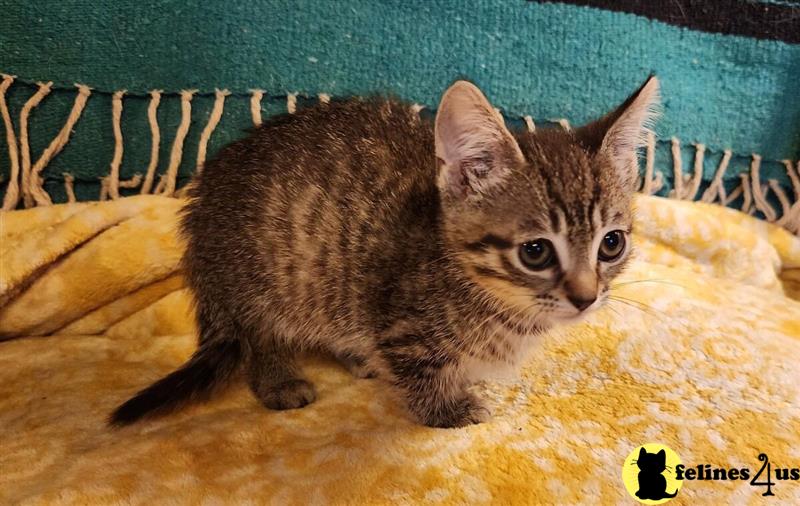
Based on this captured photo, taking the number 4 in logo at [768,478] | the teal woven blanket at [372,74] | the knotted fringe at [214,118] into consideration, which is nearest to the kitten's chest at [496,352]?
the number 4 in logo at [768,478]

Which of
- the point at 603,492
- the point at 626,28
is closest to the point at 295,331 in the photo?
the point at 603,492

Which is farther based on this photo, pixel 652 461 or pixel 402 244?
pixel 402 244

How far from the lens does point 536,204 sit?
35.9 inches

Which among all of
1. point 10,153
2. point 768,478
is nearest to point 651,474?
point 768,478

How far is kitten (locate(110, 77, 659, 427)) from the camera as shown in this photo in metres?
0.92

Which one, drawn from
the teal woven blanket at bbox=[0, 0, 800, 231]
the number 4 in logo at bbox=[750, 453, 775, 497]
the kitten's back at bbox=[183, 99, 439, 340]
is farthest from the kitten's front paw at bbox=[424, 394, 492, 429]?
the teal woven blanket at bbox=[0, 0, 800, 231]

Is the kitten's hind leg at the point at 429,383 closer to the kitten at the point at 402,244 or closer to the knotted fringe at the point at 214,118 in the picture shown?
the kitten at the point at 402,244

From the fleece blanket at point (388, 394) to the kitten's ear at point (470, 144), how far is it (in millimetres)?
366

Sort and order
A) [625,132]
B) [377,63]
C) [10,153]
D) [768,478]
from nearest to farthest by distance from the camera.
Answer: [768,478], [625,132], [10,153], [377,63]

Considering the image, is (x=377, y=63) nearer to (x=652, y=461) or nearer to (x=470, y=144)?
(x=470, y=144)

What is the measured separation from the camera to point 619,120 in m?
0.96

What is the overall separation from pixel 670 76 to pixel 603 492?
1.09 meters

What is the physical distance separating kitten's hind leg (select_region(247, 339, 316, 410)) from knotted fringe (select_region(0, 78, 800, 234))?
442 mm

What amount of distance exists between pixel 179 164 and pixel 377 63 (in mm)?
515
